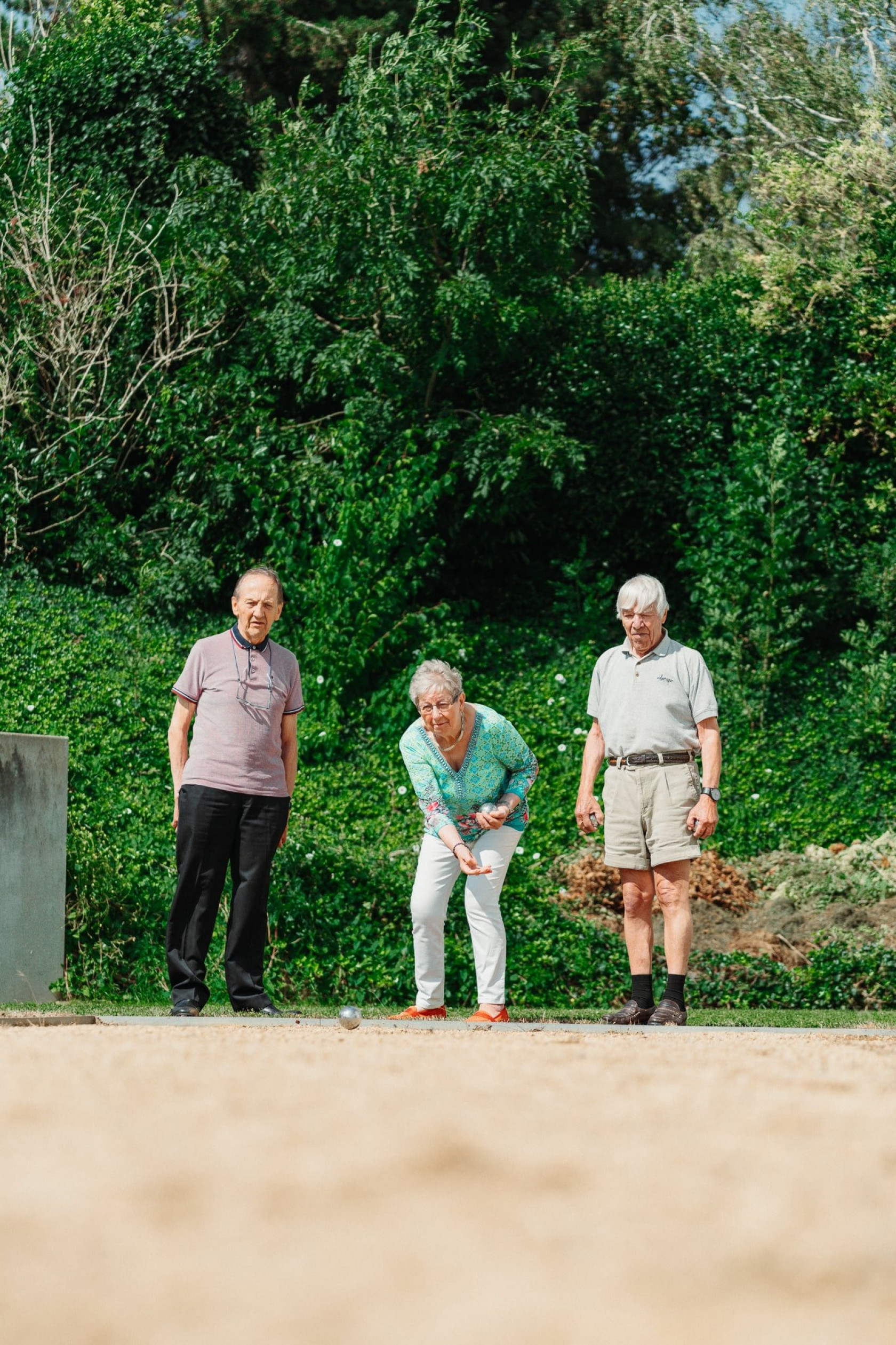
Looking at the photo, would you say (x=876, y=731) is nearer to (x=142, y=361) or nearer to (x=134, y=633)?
(x=134, y=633)

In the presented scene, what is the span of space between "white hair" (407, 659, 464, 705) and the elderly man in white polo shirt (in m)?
0.67

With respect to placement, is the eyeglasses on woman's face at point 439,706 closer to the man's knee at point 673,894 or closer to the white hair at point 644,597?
the white hair at point 644,597

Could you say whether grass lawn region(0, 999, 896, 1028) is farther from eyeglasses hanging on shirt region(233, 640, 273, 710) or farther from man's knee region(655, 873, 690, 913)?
eyeglasses hanging on shirt region(233, 640, 273, 710)

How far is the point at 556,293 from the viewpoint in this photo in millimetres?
10445

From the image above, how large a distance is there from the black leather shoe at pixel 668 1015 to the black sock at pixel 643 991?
9 cm

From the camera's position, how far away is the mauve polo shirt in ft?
16.0

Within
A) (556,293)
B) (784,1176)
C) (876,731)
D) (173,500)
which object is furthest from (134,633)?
(784,1176)

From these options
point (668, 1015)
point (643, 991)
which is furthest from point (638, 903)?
point (668, 1015)

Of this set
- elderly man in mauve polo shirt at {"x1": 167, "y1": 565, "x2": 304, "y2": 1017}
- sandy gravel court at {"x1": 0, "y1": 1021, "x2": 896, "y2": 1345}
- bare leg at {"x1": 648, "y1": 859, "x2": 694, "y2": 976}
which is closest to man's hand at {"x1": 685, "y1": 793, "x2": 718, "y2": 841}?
bare leg at {"x1": 648, "y1": 859, "x2": 694, "y2": 976}

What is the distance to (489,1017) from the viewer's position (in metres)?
4.68

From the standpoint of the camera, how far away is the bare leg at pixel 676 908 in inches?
192

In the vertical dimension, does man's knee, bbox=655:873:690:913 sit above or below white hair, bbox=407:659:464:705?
below

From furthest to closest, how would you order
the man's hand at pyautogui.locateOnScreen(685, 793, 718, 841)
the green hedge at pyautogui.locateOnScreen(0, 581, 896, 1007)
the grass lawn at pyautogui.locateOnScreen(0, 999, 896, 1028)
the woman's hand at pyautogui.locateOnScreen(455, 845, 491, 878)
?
the green hedge at pyautogui.locateOnScreen(0, 581, 896, 1007) → the grass lawn at pyautogui.locateOnScreen(0, 999, 896, 1028) → the man's hand at pyautogui.locateOnScreen(685, 793, 718, 841) → the woman's hand at pyautogui.locateOnScreen(455, 845, 491, 878)

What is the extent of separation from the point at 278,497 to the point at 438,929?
5.50m
